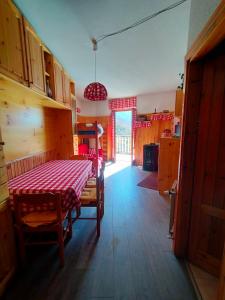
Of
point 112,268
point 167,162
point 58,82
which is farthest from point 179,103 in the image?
point 112,268

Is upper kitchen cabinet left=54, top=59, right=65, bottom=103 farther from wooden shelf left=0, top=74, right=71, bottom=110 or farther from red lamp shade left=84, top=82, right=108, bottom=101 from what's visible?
red lamp shade left=84, top=82, right=108, bottom=101

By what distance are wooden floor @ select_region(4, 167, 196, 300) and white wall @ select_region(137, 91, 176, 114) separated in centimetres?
389

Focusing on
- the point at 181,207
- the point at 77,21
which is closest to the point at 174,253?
the point at 181,207

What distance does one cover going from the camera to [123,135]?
22.2 feet

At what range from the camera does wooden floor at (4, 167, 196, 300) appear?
1167mm

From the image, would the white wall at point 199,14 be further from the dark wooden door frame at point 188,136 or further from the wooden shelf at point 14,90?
the wooden shelf at point 14,90

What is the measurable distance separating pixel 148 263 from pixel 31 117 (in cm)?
239

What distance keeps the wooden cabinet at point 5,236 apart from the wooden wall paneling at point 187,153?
1530mm

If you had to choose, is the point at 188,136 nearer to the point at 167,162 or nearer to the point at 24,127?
the point at 167,162

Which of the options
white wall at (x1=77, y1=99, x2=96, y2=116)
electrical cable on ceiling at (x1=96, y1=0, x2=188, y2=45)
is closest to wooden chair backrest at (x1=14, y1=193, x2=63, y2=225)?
electrical cable on ceiling at (x1=96, y1=0, x2=188, y2=45)

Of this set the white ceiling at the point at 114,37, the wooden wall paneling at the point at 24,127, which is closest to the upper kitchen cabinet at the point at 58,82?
the white ceiling at the point at 114,37

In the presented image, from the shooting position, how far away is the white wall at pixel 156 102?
483 centimetres

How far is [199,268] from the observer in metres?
1.36

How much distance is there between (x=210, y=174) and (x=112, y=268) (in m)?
1.24
